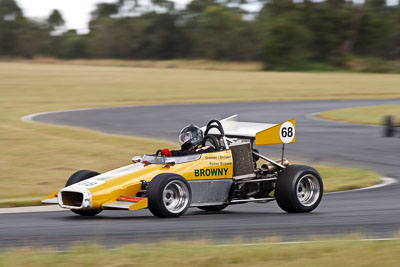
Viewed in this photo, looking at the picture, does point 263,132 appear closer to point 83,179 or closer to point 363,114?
point 83,179

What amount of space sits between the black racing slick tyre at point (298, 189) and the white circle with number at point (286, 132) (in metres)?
0.43

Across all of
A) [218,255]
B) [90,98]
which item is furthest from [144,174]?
[90,98]

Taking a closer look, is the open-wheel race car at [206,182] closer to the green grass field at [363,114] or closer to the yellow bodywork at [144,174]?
the yellow bodywork at [144,174]

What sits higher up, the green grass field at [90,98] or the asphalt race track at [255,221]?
the green grass field at [90,98]

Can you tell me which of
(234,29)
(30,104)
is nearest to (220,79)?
(30,104)

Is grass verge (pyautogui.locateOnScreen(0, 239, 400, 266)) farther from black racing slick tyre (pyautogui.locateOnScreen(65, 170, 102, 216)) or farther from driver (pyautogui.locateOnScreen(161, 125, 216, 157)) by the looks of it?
driver (pyautogui.locateOnScreen(161, 125, 216, 157))

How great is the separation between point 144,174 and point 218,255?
3.26 meters

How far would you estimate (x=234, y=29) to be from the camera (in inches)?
4232

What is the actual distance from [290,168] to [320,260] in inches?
162

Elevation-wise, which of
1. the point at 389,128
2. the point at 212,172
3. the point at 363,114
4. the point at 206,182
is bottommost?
the point at 206,182

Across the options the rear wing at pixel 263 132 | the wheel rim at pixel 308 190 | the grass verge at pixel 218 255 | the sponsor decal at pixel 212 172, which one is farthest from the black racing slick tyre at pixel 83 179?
the wheel rim at pixel 308 190

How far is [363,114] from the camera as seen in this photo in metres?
31.5

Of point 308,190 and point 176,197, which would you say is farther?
point 308,190

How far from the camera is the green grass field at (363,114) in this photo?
96.1 ft
